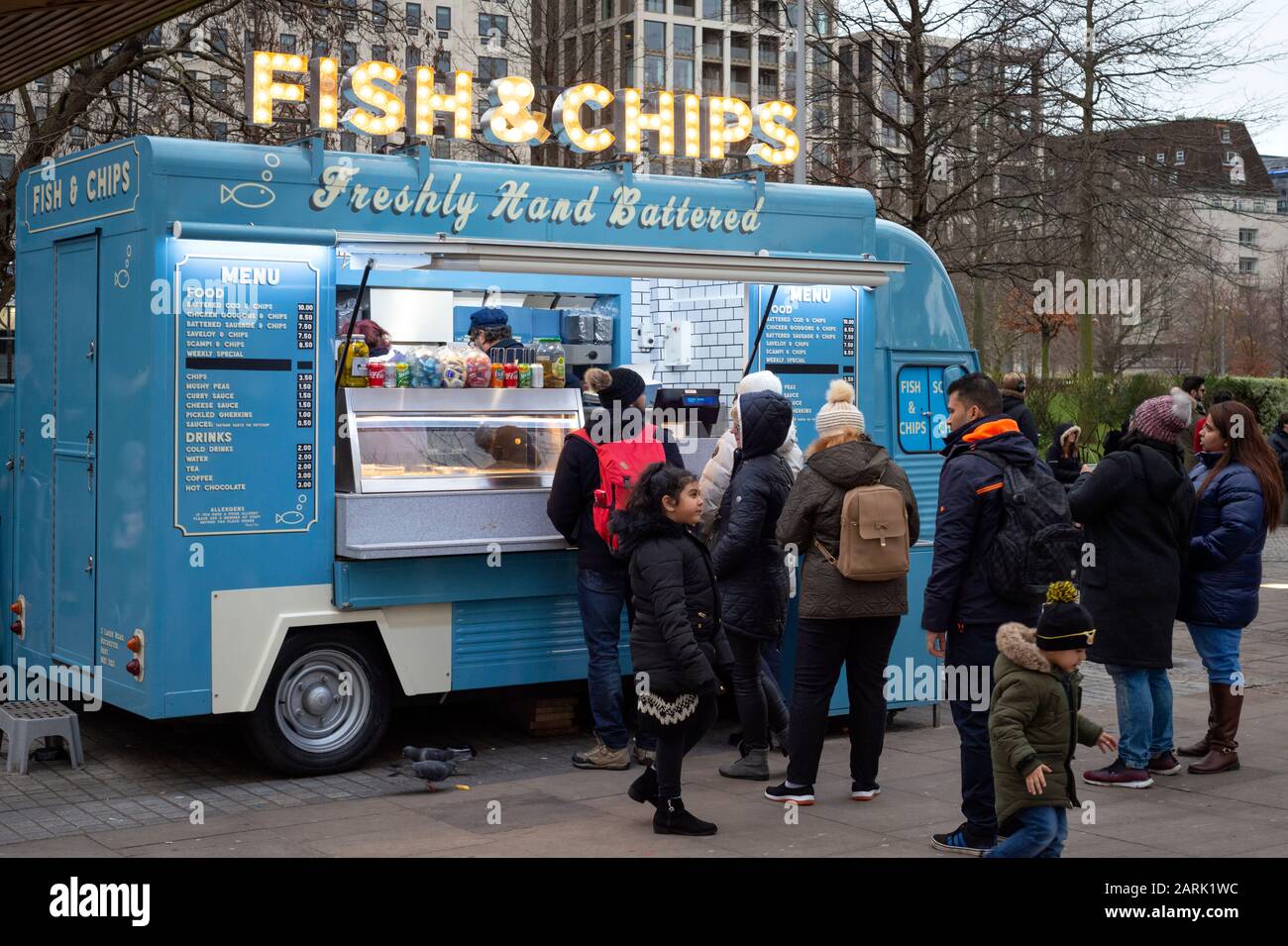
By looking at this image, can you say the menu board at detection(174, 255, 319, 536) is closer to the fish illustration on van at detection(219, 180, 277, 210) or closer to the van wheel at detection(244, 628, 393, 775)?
the fish illustration on van at detection(219, 180, 277, 210)

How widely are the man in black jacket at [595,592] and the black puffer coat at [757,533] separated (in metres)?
0.73

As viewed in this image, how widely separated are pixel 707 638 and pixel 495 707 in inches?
→ 104

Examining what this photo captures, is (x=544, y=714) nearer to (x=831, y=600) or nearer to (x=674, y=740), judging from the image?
(x=674, y=740)

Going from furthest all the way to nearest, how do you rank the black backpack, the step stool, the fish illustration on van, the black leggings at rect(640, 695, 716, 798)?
1. the step stool
2. the fish illustration on van
3. the black leggings at rect(640, 695, 716, 798)
4. the black backpack

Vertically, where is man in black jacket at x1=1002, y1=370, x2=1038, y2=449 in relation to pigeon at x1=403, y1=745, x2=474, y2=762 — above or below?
above

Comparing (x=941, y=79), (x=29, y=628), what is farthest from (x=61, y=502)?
(x=941, y=79)

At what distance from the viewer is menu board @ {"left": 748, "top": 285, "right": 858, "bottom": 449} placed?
30.9 feet

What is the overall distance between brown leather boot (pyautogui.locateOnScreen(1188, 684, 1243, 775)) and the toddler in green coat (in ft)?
8.44

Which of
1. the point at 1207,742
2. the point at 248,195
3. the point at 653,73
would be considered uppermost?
the point at 653,73

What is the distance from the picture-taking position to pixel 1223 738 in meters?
7.80

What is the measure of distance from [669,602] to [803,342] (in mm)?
3444

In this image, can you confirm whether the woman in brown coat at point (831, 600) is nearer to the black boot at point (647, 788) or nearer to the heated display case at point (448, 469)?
the black boot at point (647, 788)

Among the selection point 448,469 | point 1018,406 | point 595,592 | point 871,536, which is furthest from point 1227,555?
point 1018,406

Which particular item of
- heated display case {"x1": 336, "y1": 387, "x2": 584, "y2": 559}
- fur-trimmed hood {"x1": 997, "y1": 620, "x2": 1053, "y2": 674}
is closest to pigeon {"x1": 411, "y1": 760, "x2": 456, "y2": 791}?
heated display case {"x1": 336, "y1": 387, "x2": 584, "y2": 559}
